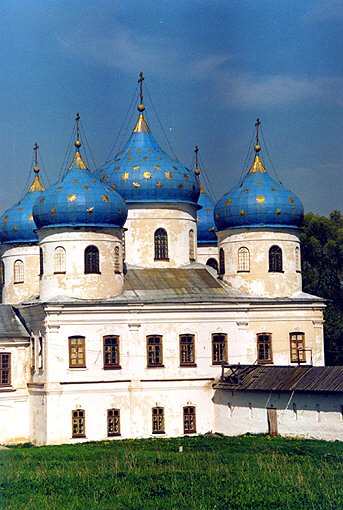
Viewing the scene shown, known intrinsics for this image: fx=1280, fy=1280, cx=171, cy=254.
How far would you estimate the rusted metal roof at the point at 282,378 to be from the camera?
38938 millimetres

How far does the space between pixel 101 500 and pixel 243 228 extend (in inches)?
823

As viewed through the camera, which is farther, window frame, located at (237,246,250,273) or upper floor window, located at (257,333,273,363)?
window frame, located at (237,246,250,273)

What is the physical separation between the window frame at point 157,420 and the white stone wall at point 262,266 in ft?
18.5

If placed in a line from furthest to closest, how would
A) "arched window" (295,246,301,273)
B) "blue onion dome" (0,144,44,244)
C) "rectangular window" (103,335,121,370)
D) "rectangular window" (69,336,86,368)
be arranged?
"blue onion dome" (0,144,44,244)
"arched window" (295,246,301,273)
"rectangular window" (103,335,121,370)
"rectangular window" (69,336,86,368)

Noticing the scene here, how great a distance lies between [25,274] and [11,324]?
546 cm

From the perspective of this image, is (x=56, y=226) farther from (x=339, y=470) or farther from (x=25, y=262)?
(x=339, y=470)

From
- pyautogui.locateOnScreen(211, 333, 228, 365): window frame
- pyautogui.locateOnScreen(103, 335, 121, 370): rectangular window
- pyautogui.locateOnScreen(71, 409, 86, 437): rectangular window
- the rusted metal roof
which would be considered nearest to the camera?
the rusted metal roof

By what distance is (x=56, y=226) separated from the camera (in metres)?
43.4

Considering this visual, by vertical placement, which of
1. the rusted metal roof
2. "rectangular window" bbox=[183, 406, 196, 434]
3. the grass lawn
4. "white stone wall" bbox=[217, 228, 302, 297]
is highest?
"white stone wall" bbox=[217, 228, 302, 297]

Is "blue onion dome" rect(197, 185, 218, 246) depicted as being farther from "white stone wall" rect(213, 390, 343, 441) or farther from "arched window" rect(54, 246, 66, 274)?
"arched window" rect(54, 246, 66, 274)

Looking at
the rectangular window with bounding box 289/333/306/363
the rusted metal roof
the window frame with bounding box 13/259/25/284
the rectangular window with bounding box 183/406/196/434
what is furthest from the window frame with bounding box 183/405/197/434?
the window frame with bounding box 13/259/25/284

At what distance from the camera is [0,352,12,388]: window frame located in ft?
146

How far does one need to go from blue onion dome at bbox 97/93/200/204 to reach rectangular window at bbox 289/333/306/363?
6.77 metres

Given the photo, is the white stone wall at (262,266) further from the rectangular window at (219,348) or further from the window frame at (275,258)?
the rectangular window at (219,348)
